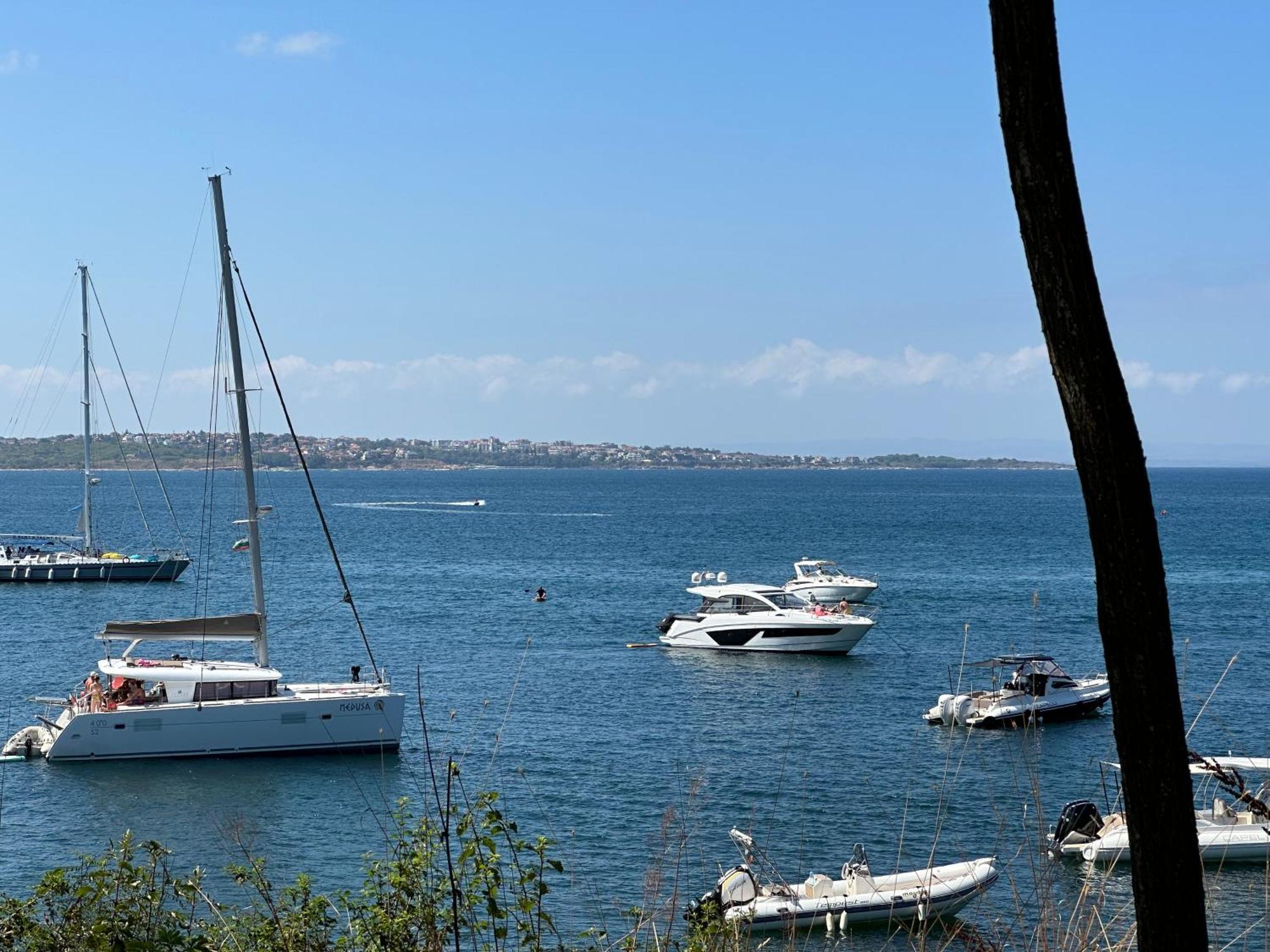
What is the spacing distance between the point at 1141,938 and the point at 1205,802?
23.5 meters

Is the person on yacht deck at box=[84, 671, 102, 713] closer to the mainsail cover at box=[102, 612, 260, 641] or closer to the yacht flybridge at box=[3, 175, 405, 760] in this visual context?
the yacht flybridge at box=[3, 175, 405, 760]

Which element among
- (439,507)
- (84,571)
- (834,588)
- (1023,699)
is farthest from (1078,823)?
(439,507)

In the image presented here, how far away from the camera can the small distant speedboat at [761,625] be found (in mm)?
47812

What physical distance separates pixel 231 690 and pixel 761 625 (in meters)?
22.1

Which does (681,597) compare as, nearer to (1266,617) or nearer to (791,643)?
(791,643)

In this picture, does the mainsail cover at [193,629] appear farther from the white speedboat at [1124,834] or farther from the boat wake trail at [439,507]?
the boat wake trail at [439,507]

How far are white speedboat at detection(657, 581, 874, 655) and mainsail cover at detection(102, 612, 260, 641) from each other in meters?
20.3

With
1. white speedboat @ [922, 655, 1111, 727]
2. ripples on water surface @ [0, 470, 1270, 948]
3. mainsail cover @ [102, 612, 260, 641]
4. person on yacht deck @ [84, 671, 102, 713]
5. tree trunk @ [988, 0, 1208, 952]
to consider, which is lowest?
ripples on water surface @ [0, 470, 1270, 948]

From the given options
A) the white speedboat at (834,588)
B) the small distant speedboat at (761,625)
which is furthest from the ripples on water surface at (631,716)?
the white speedboat at (834,588)

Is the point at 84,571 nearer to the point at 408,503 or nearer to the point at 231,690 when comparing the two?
the point at 231,690

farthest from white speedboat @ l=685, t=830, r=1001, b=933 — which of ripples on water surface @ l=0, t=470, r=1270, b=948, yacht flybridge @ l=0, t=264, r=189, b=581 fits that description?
yacht flybridge @ l=0, t=264, r=189, b=581

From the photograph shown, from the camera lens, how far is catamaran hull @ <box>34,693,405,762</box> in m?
30.4

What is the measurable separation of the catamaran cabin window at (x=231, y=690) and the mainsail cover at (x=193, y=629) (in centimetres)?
138

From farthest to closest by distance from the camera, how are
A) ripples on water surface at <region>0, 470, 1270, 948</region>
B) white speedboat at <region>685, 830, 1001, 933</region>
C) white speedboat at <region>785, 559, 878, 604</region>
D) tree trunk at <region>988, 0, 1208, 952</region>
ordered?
white speedboat at <region>785, 559, 878, 604</region>, ripples on water surface at <region>0, 470, 1270, 948</region>, white speedboat at <region>685, 830, 1001, 933</region>, tree trunk at <region>988, 0, 1208, 952</region>
